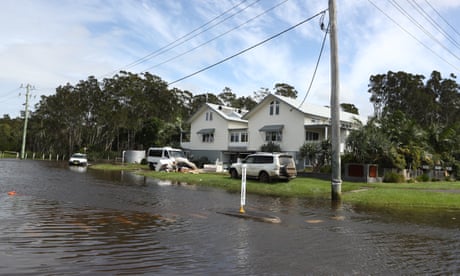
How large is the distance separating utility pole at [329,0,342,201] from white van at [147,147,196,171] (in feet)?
61.6

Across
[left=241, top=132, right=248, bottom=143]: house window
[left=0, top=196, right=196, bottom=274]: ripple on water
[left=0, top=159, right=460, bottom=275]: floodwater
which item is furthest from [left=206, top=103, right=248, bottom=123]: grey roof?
[left=0, top=196, right=196, bottom=274]: ripple on water

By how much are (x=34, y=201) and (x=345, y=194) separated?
43.8 ft

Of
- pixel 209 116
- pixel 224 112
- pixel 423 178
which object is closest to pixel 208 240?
pixel 423 178

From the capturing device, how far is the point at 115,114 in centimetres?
6244

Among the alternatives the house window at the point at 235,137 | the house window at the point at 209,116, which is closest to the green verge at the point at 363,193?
the house window at the point at 235,137

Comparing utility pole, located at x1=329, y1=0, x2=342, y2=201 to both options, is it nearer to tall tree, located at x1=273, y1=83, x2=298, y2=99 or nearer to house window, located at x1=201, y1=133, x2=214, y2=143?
house window, located at x1=201, y1=133, x2=214, y2=143

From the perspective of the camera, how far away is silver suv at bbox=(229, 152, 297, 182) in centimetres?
2336

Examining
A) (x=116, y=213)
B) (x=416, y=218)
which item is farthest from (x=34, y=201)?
(x=416, y=218)

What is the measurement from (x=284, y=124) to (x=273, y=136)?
77.1 inches

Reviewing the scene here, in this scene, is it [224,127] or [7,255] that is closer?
[7,255]

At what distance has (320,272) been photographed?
630cm

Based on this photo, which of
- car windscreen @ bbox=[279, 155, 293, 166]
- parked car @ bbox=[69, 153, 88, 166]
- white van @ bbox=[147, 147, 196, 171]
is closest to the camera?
car windscreen @ bbox=[279, 155, 293, 166]

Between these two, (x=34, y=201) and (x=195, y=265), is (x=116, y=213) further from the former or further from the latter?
(x=195, y=265)

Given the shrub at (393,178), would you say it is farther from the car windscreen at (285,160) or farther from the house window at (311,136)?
the house window at (311,136)
